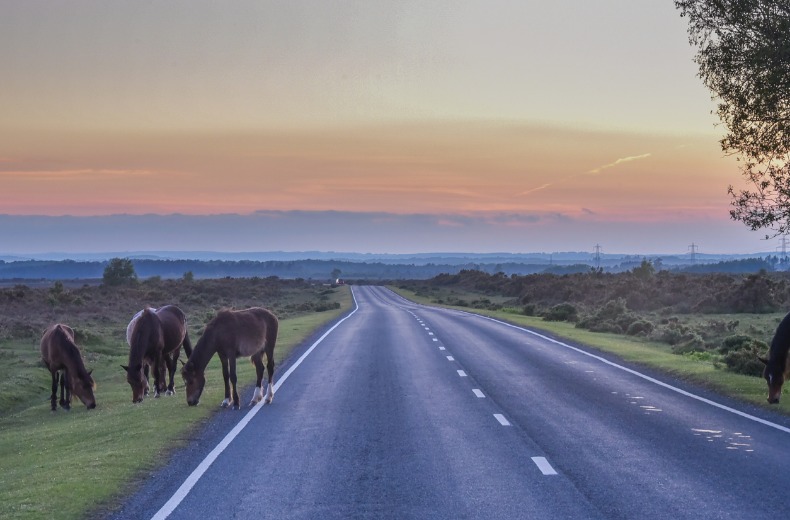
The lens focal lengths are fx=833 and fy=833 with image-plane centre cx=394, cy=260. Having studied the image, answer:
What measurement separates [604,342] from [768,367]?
16539mm

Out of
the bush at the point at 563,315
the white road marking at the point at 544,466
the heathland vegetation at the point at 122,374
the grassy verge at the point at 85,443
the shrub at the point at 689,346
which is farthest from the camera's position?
the bush at the point at 563,315

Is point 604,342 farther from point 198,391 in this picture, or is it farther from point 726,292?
point 726,292

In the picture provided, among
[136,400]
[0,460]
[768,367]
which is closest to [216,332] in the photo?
[136,400]

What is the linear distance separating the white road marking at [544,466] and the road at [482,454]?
0.08 ft

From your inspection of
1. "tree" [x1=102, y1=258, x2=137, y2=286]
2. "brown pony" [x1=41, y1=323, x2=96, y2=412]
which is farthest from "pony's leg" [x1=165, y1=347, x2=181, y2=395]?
"tree" [x1=102, y1=258, x2=137, y2=286]

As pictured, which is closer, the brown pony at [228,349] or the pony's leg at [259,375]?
the brown pony at [228,349]

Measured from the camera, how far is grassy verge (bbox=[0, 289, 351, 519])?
31.0 ft

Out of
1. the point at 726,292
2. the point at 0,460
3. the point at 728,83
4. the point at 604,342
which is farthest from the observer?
the point at 726,292

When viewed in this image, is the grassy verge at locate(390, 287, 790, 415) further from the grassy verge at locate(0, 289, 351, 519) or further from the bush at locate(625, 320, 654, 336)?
the grassy verge at locate(0, 289, 351, 519)

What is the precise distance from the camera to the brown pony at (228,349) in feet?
53.6

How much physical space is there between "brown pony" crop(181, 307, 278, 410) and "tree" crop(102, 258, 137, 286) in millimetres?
100286

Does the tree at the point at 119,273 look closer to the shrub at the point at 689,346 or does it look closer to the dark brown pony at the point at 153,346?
the shrub at the point at 689,346

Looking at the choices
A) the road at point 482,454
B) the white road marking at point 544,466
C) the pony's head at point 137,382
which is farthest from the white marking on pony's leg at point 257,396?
the white road marking at point 544,466

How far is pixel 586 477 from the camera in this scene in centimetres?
1002
